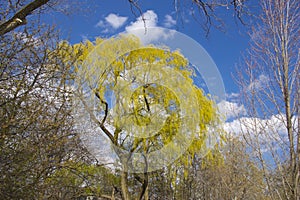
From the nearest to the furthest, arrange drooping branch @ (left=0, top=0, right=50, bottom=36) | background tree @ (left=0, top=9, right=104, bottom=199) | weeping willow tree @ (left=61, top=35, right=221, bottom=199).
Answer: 1. drooping branch @ (left=0, top=0, right=50, bottom=36)
2. background tree @ (left=0, top=9, right=104, bottom=199)
3. weeping willow tree @ (left=61, top=35, right=221, bottom=199)

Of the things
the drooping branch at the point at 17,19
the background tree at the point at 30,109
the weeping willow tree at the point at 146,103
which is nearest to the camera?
the drooping branch at the point at 17,19

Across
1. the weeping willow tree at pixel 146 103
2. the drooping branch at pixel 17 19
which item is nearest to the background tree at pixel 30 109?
the drooping branch at pixel 17 19

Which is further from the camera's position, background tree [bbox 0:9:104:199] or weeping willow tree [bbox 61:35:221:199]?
weeping willow tree [bbox 61:35:221:199]

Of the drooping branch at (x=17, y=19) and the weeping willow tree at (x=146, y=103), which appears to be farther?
the weeping willow tree at (x=146, y=103)

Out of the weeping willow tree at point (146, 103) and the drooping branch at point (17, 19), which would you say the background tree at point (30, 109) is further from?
the weeping willow tree at point (146, 103)

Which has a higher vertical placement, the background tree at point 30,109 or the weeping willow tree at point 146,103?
the weeping willow tree at point 146,103

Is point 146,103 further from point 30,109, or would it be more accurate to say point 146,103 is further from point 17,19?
point 17,19

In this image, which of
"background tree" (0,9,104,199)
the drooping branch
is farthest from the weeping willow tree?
the drooping branch

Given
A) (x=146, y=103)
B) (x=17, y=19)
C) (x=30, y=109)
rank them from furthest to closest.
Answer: (x=146, y=103) < (x=30, y=109) < (x=17, y=19)

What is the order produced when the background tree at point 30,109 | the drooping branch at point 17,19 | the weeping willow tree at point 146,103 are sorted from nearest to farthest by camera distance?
the drooping branch at point 17,19
the background tree at point 30,109
the weeping willow tree at point 146,103

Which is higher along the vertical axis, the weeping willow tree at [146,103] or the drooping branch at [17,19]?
the weeping willow tree at [146,103]

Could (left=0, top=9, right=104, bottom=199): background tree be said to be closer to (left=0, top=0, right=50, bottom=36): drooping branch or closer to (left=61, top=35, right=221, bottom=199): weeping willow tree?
(left=0, top=0, right=50, bottom=36): drooping branch

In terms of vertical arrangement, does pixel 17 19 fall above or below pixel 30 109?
above

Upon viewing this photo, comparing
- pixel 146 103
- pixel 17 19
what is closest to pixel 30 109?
pixel 17 19
